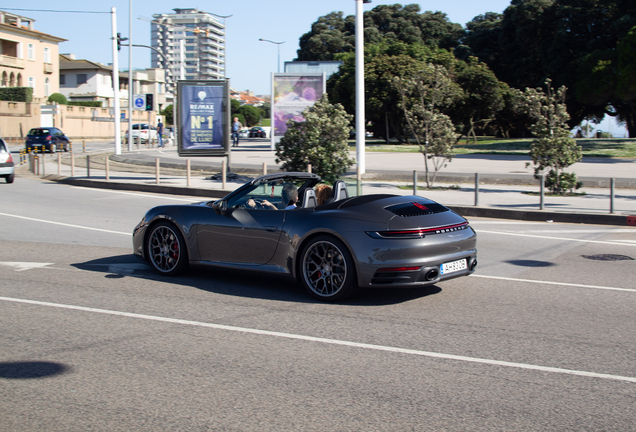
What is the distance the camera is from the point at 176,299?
268 inches

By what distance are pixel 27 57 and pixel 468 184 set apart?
72.1 meters

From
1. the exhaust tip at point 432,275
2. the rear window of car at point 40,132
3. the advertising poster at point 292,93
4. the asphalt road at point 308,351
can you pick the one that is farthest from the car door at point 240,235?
the rear window of car at point 40,132

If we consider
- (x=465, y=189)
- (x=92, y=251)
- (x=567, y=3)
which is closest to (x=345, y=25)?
(x=567, y=3)

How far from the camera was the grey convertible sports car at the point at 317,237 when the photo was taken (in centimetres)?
626

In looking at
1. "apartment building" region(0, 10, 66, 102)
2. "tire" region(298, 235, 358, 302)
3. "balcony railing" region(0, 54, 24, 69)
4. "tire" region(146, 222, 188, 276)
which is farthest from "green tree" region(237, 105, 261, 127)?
"tire" region(298, 235, 358, 302)

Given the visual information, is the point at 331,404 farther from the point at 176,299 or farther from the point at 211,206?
the point at 211,206

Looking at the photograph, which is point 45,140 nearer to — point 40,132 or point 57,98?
point 40,132

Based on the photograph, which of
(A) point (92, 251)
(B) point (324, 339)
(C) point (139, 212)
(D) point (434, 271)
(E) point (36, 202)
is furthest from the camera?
(E) point (36, 202)

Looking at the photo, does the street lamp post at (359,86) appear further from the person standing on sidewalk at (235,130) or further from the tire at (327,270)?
the person standing on sidewalk at (235,130)

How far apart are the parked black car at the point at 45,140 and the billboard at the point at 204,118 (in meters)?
22.7

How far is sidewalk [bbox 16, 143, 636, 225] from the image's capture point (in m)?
14.8

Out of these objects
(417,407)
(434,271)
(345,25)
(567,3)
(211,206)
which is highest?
(345,25)

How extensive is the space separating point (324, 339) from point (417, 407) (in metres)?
1.53

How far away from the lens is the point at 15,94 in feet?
222
